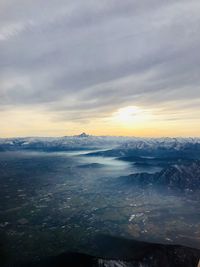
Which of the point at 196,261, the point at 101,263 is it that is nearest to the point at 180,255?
the point at 196,261

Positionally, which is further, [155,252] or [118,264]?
[155,252]

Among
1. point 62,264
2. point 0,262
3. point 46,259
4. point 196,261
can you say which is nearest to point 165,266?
point 196,261

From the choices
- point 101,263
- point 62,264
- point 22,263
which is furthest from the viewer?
point 22,263

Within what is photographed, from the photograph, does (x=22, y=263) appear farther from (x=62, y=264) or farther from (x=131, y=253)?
(x=131, y=253)

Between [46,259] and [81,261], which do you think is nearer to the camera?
[81,261]

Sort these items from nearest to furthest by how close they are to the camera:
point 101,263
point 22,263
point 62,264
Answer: point 101,263 → point 62,264 → point 22,263

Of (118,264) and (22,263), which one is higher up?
(118,264)

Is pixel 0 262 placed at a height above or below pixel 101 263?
below

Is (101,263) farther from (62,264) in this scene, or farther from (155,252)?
(155,252)

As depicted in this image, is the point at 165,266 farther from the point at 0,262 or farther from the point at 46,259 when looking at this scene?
the point at 0,262
